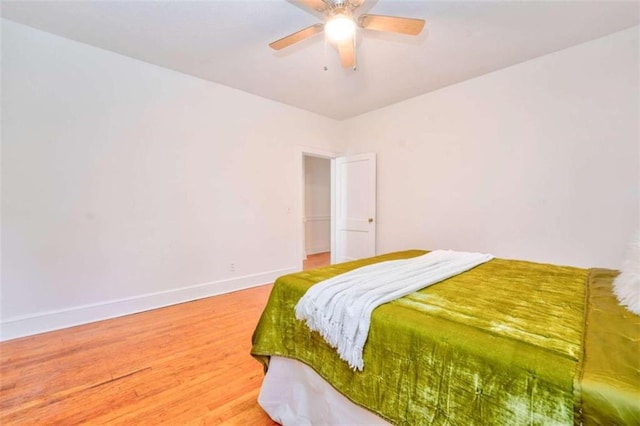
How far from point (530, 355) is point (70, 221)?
3486mm

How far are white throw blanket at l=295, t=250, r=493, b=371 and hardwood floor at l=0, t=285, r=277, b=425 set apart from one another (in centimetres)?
69

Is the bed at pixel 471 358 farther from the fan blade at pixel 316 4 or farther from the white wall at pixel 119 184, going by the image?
the white wall at pixel 119 184

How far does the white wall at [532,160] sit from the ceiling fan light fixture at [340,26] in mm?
2182

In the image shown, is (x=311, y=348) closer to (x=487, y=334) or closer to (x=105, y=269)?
(x=487, y=334)

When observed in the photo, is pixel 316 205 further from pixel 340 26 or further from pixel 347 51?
pixel 340 26

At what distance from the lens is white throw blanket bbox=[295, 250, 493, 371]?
1.17 metres

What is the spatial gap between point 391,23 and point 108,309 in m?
3.56

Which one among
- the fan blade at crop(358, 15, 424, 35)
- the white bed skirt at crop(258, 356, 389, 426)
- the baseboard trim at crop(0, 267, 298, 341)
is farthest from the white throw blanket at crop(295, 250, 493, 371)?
the baseboard trim at crop(0, 267, 298, 341)

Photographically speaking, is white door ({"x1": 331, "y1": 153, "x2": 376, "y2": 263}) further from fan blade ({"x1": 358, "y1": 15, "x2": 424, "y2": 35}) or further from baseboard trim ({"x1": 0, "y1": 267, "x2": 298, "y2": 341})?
fan blade ({"x1": 358, "y1": 15, "x2": 424, "y2": 35})

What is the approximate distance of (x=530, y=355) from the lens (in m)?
0.85

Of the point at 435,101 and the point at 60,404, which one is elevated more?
the point at 435,101

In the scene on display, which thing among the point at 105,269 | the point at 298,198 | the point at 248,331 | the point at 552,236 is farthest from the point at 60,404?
the point at 552,236

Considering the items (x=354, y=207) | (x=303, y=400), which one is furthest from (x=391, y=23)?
(x=354, y=207)

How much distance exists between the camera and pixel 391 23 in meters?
1.96
